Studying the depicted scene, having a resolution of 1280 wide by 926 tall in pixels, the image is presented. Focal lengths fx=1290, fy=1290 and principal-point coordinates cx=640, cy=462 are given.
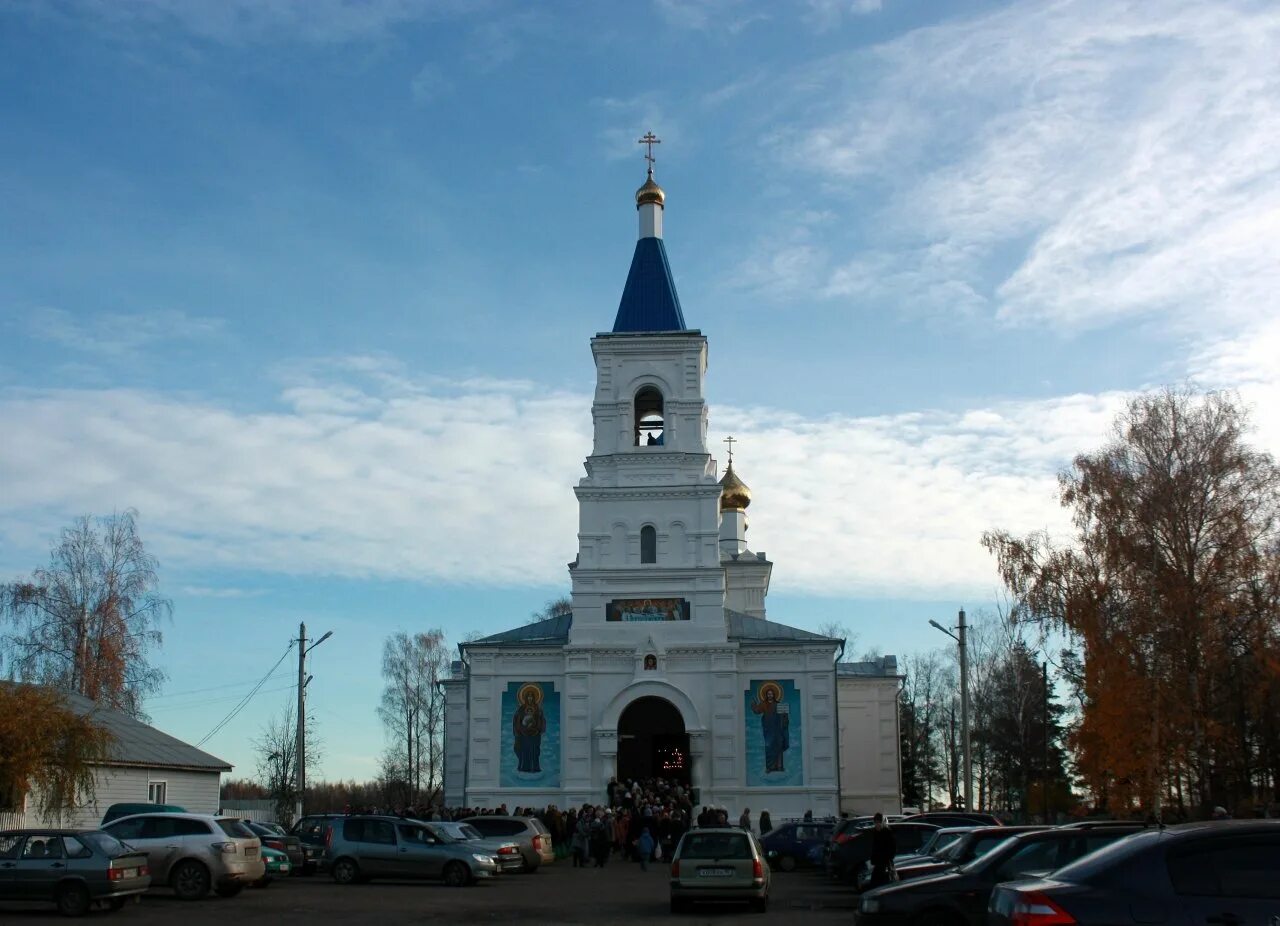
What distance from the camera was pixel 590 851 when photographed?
32281 mm

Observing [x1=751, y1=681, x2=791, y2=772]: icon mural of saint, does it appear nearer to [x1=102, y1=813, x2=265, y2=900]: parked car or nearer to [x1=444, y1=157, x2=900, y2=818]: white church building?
[x1=444, y1=157, x2=900, y2=818]: white church building

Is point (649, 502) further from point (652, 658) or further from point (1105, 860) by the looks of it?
point (1105, 860)

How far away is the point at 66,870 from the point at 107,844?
614 millimetres

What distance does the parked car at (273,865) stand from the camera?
2366 centimetres

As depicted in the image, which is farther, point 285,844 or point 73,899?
point 285,844

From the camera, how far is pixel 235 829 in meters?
21.9

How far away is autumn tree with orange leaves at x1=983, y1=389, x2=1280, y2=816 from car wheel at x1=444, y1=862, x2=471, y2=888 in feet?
57.8

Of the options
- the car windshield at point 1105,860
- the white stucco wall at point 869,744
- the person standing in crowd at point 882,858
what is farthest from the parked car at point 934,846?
the white stucco wall at point 869,744

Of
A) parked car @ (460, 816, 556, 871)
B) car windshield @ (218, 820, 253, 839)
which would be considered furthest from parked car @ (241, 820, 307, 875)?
parked car @ (460, 816, 556, 871)

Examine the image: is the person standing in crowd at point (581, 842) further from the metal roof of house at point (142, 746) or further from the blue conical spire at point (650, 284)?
the blue conical spire at point (650, 284)

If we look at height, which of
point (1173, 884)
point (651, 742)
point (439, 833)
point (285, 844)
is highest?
point (1173, 884)

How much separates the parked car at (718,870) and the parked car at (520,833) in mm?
10194

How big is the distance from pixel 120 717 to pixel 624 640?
51.3 ft

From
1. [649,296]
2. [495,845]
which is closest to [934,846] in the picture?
[495,845]
